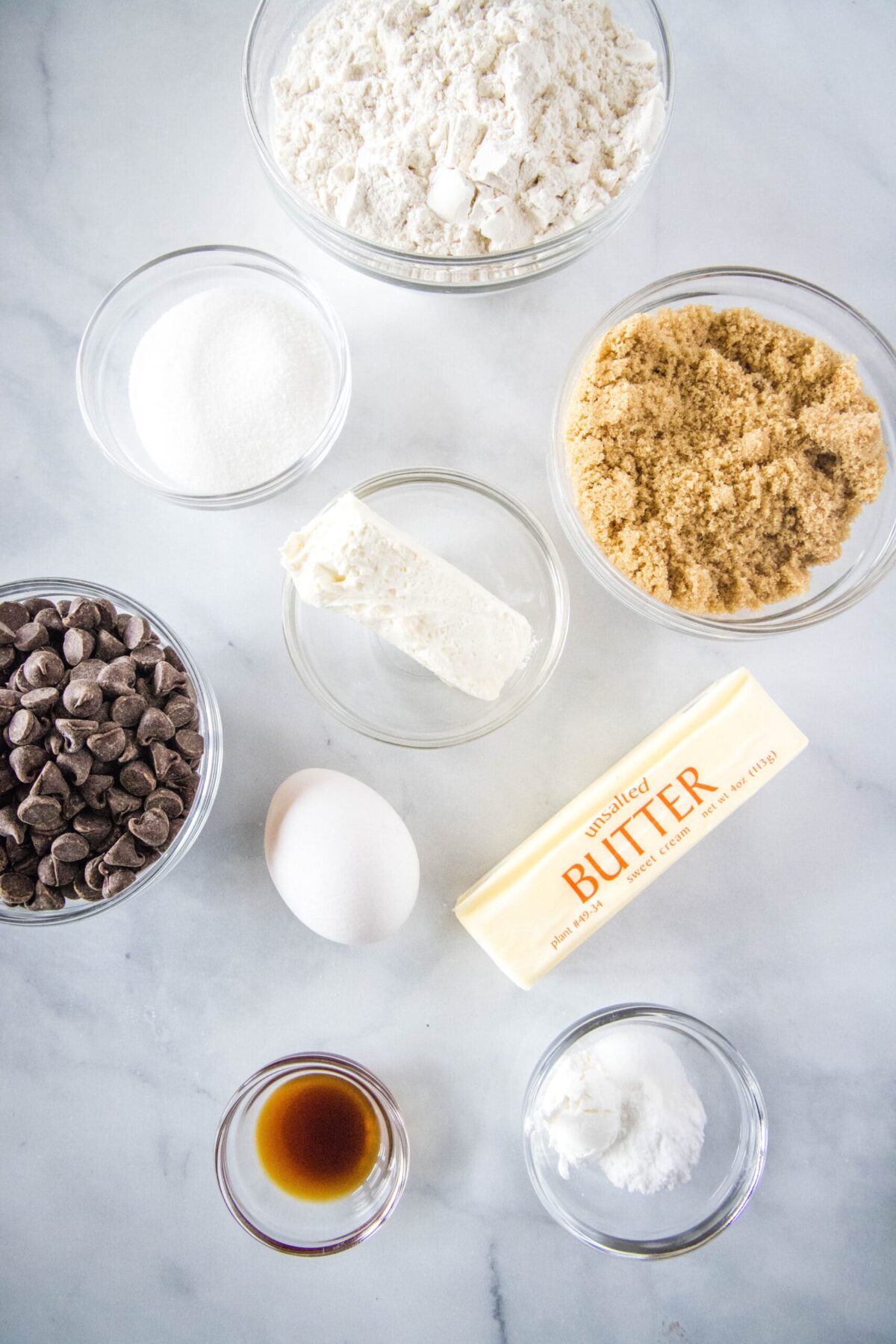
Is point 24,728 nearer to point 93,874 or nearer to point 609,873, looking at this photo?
point 93,874

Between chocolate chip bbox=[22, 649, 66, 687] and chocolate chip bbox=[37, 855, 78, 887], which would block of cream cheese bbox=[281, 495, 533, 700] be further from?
chocolate chip bbox=[37, 855, 78, 887]

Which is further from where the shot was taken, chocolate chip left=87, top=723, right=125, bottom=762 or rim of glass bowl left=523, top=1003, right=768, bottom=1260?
rim of glass bowl left=523, top=1003, right=768, bottom=1260

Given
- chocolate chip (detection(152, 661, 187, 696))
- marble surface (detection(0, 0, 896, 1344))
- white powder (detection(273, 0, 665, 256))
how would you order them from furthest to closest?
marble surface (detection(0, 0, 896, 1344))
chocolate chip (detection(152, 661, 187, 696))
white powder (detection(273, 0, 665, 256))

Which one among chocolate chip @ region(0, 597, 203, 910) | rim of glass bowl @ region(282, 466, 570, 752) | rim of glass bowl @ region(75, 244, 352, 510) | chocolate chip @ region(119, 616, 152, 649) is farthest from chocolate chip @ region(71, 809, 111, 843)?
rim of glass bowl @ region(75, 244, 352, 510)

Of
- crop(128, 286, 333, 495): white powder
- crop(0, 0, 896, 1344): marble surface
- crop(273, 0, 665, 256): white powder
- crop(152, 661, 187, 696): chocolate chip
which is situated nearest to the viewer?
crop(273, 0, 665, 256): white powder

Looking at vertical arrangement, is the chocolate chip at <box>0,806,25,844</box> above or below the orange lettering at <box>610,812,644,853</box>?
below

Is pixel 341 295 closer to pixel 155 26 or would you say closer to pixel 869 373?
pixel 155 26

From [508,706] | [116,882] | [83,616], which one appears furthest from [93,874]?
[508,706]
